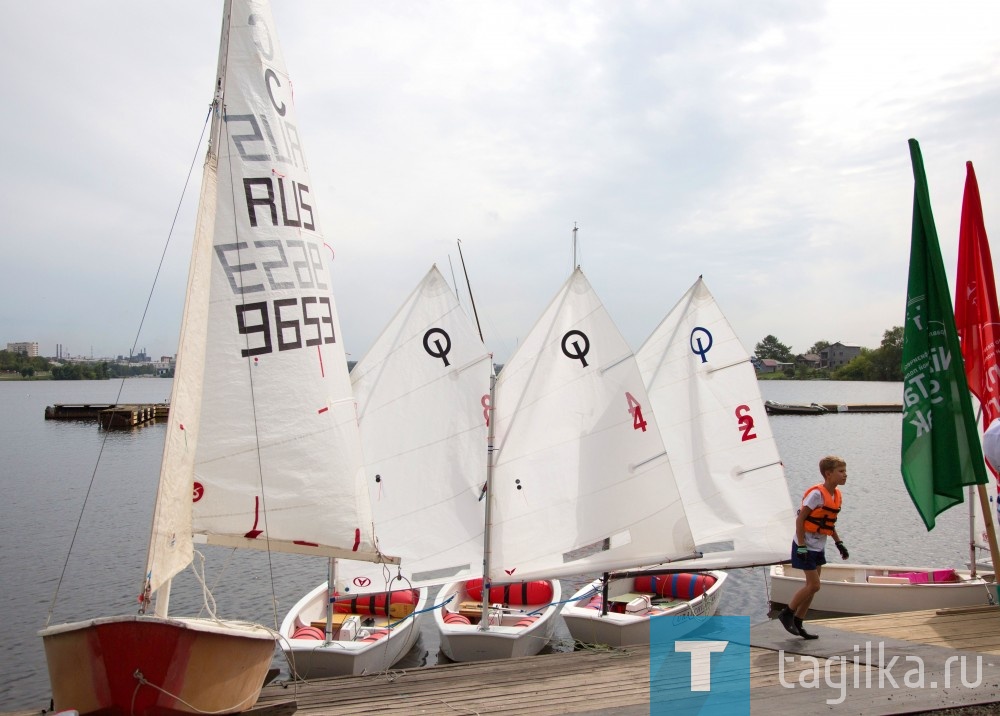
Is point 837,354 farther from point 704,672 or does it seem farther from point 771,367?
point 704,672

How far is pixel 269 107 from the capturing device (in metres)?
8.18

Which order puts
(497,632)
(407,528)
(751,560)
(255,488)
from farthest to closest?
(751,560)
(407,528)
(497,632)
(255,488)

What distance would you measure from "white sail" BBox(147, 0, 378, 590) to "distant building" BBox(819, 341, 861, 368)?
608 feet

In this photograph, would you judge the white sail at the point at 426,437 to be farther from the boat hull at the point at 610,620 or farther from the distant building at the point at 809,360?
the distant building at the point at 809,360

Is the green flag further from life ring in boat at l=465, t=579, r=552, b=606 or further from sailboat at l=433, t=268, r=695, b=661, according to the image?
life ring in boat at l=465, t=579, r=552, b=606

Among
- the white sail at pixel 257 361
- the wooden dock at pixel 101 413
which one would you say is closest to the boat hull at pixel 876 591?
the white sail at pixel 257 361

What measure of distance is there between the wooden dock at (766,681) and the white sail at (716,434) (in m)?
4.97

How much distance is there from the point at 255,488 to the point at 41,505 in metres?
29.2

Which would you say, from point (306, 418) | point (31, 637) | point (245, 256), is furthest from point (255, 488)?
point (31, 637)

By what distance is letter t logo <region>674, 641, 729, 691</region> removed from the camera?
7.20 meters

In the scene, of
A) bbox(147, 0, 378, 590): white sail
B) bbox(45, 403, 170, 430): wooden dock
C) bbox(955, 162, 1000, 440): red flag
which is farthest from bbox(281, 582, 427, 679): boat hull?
bbox(45, 403, 170, 430): wooden dock

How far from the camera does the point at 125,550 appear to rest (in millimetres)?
23734

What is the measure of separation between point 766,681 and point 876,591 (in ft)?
31.9

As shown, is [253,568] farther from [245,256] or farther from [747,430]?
[245,256]
